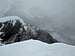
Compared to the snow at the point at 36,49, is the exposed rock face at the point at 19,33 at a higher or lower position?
higher

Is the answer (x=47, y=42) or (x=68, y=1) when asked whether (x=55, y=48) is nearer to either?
(x=47, y=42)

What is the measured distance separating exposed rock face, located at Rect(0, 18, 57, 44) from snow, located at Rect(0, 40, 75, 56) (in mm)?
68

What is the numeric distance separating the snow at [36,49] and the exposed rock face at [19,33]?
0.07 meters

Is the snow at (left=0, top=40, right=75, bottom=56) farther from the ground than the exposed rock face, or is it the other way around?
the exposed rock face

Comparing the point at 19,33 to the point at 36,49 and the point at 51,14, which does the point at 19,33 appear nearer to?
the point at 36,49

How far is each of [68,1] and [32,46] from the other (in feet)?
1.68

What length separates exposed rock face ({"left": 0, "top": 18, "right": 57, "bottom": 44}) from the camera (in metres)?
1.24

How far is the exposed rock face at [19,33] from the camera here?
4.06 feet

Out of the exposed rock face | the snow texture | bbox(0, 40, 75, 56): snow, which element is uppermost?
the snow texture

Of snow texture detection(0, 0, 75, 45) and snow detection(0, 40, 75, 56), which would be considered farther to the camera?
snow texture detection(0, 0, 75, 45)

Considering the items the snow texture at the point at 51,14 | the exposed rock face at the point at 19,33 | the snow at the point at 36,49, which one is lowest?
the snow at the point at 36,49

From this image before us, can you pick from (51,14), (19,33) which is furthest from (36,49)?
(51,14)

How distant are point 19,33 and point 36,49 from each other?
0.74ft

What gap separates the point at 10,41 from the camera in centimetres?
122
